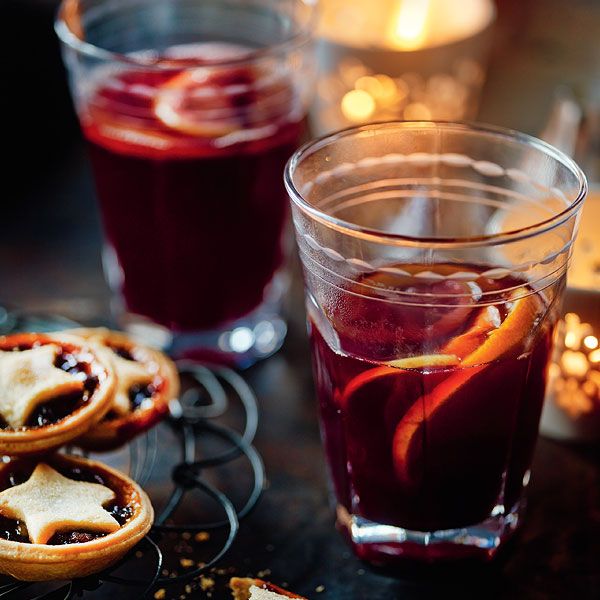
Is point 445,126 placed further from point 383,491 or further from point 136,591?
point 136,591

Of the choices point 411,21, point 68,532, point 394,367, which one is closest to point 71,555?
point 68,532

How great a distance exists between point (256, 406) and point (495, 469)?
304 millimetres

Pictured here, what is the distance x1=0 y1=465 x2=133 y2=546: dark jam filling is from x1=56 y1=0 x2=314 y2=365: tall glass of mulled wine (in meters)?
0.31

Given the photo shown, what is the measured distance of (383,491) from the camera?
0.80m

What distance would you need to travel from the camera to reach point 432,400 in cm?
74

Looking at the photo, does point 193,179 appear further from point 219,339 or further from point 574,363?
point 574,363

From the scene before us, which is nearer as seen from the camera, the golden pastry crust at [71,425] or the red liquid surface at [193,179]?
the golden pastry crust at [71,425]

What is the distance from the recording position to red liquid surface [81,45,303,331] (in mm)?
1002

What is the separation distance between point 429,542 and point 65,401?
0.32m

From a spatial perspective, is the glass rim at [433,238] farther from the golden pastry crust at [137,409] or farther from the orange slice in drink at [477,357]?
the golden pastry crust at [137,409]

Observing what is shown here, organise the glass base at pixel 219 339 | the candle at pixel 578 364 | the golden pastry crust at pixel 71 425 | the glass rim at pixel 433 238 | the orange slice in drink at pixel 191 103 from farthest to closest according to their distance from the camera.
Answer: the glass base at pixel 219 339 < the orange slice in drink at pixel 191 103 < the candle at pixel 578 364 < the golden pastry crust at pixel 71 425 < the glass rim at pixel 433 238

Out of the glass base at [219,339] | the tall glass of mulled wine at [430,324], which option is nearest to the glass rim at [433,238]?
the tall glass of mulled wine at [430,324]

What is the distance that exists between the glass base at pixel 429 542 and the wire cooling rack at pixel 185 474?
0.38 feet

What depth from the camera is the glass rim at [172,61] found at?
3.11ft
